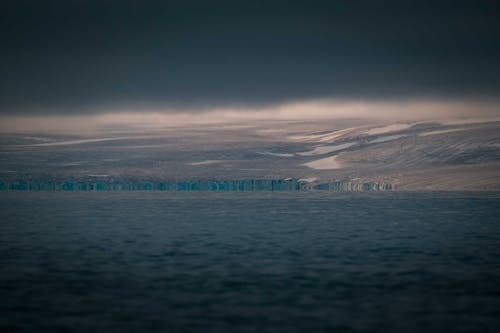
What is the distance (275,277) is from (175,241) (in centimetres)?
2033

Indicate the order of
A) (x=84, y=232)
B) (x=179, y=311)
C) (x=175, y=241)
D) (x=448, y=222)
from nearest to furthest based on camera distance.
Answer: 1. (x=179, y=311)
2. (x=175, y=241)
3. (x=84, y=232)
4. (x=448, y=222)

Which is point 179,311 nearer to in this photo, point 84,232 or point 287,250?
point 287,250

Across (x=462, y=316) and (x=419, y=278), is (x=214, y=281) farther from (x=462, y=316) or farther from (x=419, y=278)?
(x=462, y=316)

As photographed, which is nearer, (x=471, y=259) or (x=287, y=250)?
(x=471, y=259)

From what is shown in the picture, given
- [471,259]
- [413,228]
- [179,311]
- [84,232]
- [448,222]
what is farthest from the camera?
[448,222]

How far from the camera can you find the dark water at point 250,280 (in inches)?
1020

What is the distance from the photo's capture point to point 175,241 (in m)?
55.1

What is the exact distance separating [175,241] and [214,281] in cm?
2092

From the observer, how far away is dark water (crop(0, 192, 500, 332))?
2591 centimetres

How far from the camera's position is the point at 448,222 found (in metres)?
77.1

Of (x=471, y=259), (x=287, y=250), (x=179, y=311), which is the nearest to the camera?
(x=179, y=311)

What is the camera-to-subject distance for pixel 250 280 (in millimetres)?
34875

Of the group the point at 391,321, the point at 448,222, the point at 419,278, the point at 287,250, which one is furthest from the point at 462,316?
the point at 448,222

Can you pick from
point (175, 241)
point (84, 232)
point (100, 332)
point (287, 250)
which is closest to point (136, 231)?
point (84, 232)
